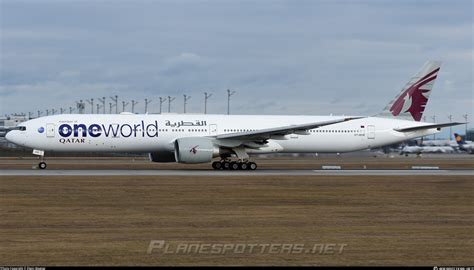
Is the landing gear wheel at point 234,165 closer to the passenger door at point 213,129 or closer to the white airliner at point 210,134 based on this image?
the white airliner at point 210,134

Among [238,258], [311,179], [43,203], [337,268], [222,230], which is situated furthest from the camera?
[311,179]

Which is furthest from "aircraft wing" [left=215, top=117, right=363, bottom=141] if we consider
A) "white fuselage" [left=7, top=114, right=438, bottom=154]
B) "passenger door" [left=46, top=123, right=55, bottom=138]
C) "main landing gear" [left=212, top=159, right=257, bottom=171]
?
"passenger door" [left=46, top=123, right=55, bottom=138]

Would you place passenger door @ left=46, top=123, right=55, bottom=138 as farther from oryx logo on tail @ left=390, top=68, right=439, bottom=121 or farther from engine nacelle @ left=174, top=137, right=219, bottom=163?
oryx logo on tail @ left=390, top=68, right=439, bottom=121

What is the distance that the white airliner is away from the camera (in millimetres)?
49469

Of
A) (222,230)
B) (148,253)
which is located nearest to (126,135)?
(222,230)

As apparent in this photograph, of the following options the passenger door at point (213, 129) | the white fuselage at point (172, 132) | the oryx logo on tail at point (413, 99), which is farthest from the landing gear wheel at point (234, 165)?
the oryx logo on tail at point (413, 99)

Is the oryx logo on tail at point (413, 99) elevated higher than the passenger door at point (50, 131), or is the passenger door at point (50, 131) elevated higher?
the oryx logo on tail at point (413, 99)

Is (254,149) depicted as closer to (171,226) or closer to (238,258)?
(171,226)

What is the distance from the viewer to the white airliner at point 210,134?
4947 centimetres

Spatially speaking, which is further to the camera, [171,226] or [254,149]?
[254,149]

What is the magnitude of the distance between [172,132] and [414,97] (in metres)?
18.3

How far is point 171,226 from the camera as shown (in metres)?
20.7

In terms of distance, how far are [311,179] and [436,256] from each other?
23.8 metres

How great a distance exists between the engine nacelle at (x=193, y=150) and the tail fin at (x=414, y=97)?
1544 centimetres
